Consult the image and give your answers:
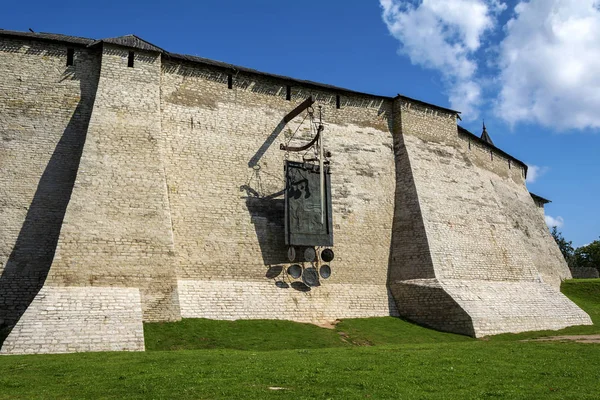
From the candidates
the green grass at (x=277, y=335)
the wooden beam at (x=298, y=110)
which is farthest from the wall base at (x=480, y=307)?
the wooden beam at (x=298, y=110)

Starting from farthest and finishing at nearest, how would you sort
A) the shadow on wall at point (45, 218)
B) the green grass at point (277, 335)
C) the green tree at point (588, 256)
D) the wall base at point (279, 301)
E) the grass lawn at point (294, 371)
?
1. the green tree at point (588, 256)
2. the wall base at point (279, 301)
3. the shadow on wall at point (45, 218)
4. the green grass at point (277, 335)
5. the grass lawn at point (294, 371)

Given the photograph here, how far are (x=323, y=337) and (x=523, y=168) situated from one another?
20.7 m

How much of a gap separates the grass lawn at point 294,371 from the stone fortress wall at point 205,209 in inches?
60.4

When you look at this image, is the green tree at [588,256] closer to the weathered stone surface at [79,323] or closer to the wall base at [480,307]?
the wall base at [480,307]

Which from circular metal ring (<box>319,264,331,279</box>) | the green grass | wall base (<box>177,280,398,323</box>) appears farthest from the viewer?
circular metal ring (<box>319,264,331,279</box>)

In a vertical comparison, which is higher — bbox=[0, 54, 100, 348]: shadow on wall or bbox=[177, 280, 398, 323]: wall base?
bbox=[0, 54, 100, 348]: shadow on wall

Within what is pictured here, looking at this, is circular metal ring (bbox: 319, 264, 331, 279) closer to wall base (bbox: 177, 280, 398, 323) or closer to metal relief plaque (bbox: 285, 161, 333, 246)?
wall base (bbox: 177, 280, 398, 323)

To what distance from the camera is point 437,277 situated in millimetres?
15555

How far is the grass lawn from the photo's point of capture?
6.27 metres

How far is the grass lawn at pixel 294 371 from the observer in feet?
20.6

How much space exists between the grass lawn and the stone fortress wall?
1533 mm

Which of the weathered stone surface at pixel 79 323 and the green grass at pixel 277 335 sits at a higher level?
the weathered stone surface at pixel 79 323

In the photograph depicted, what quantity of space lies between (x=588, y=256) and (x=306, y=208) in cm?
3728

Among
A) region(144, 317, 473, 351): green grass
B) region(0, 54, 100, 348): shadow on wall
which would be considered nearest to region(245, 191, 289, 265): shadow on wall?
region(144, 317, 473, 351): green grass
